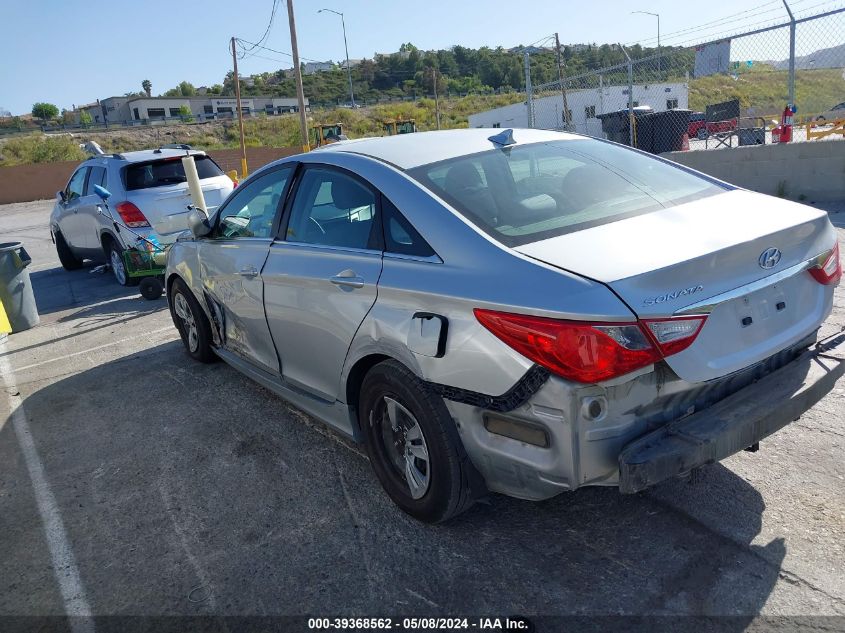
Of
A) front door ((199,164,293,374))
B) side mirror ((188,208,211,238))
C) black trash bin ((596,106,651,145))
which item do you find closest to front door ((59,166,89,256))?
side mirror ((188,208,211,238))

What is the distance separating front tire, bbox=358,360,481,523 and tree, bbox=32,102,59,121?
399ft

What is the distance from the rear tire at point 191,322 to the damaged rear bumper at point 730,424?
382 cm

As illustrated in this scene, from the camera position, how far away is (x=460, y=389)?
2.72 metres

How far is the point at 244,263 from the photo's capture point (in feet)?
14.3

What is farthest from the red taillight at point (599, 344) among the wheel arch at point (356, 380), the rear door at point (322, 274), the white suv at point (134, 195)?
the white suv at point (134, 195)

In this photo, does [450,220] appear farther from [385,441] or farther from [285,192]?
[285,192]

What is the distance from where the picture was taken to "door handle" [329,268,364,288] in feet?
10.7

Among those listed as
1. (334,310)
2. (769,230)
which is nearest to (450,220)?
(334,310)

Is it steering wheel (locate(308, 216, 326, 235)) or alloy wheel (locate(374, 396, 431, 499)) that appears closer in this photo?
alloy wheel (locate(374, 396, 431, 499))

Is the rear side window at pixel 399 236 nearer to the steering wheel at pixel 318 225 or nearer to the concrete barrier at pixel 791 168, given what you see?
the steering wheel at pixel 318 225

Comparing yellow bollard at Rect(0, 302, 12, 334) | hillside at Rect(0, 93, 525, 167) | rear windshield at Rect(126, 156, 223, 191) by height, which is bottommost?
yellow bollard at Rect(0, 302, 12, 334)

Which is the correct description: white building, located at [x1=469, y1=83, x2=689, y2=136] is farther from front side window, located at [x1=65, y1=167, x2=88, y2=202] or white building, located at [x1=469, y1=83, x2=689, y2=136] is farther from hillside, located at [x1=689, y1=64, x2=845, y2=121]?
front side window, located at [x1=65, y1=167, x2=88, y2=202]

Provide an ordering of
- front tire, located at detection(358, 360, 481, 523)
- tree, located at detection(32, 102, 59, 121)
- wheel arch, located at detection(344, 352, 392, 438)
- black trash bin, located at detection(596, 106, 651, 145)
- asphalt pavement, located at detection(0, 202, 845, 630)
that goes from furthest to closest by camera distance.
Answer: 1. tree, located at detection(32, 102, 59, 121)
2. black trash bin, located at detection(596, 106, 651, 145)
3. wheel arch, located at detection(344, 352, 392, 438)
4. front tire, located at detection(358, 360, 481, 523)
5. asphalt pavement, located at detection(0, 202, 845, 630)

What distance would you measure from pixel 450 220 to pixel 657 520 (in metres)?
1.60
